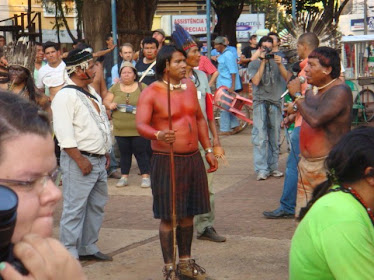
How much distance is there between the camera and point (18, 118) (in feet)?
5.65

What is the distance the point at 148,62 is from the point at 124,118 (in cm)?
117

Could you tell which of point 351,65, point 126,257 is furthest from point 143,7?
point 126,257

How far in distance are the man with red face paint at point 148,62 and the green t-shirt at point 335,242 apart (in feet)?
25.7

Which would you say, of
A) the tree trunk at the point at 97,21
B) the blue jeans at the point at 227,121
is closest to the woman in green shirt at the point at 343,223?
the blue jeans at the point at 227,121

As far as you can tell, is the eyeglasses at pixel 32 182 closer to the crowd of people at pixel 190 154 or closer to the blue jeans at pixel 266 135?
the crowd of people at pixel 190 154

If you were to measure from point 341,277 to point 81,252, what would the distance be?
13.3 ft

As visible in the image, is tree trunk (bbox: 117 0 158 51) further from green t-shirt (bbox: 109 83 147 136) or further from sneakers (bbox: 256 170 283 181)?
sneakers (bbox: 256 170 283 181)

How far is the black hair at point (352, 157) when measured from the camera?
3672mm

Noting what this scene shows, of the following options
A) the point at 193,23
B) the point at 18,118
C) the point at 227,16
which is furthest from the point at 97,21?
the point at 193,23

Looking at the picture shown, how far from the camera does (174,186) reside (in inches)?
247

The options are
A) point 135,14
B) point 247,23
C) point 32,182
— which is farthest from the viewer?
point 247,23

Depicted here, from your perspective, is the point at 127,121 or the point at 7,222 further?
the point at 127,121

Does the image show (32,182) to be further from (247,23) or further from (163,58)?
(247,23)

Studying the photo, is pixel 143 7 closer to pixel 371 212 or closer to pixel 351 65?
pixel 351 65
